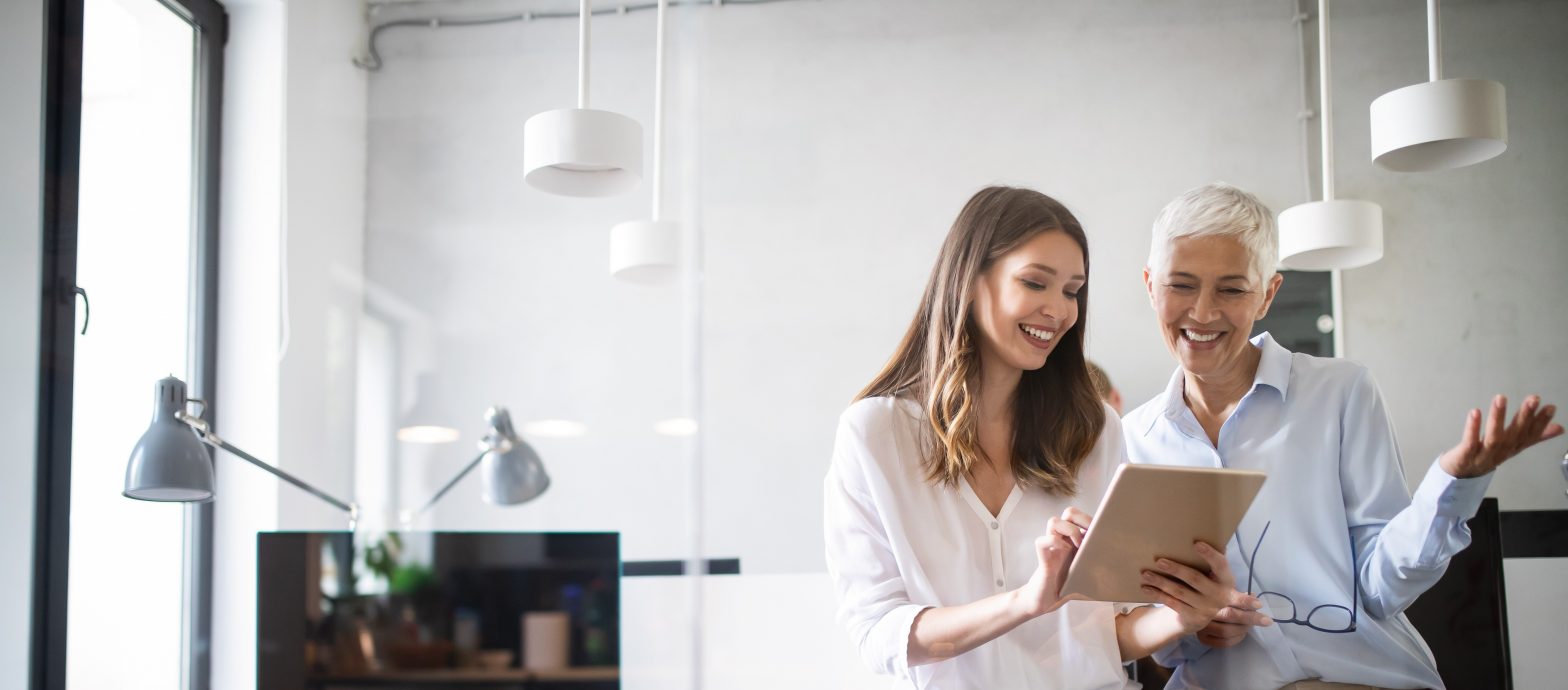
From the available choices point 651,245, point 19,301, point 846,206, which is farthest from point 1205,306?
point 19,301

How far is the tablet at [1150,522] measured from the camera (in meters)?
1.28

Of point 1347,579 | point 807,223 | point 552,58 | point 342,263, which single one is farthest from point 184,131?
point 1347,579

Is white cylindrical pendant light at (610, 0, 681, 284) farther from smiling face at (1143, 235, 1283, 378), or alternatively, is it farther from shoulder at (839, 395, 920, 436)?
smiling face at (1143, 235, 1283, 378)

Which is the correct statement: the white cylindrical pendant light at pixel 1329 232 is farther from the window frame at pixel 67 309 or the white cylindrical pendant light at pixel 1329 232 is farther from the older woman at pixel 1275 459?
the window frame at pixel 67 309

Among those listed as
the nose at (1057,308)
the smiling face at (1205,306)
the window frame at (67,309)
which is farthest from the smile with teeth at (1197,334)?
the window frame at (67,309)

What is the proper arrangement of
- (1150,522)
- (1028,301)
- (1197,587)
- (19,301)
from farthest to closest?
1. (19,301)
2. (1028,301)
3. (1197,587)
4. (1150,522)

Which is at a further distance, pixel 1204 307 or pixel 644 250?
pixel 644 250

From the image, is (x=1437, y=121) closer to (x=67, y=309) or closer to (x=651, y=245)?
(x=651, y=245)

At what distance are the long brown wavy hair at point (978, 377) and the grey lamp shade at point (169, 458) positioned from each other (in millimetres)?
1286

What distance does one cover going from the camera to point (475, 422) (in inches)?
81.5

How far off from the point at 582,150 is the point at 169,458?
3.16 feet

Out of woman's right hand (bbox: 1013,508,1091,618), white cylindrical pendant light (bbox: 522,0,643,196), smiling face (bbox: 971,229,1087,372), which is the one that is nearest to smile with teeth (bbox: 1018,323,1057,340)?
smiling face (bbox: 971,229,1087,372)

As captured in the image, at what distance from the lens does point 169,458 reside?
2.10m

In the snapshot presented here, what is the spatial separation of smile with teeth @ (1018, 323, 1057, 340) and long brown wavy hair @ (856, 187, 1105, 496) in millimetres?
28
